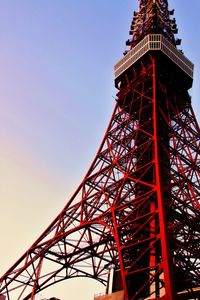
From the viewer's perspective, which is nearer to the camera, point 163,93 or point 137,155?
point 137,155

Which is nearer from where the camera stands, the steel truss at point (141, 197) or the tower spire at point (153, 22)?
the steel truss at point (141, 197)

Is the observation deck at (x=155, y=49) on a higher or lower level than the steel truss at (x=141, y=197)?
higher

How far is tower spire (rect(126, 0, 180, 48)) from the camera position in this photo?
1531 inches

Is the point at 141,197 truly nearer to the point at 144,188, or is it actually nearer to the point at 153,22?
the point at 144,188

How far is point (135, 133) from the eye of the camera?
104 feet

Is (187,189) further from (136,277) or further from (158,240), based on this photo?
(158,240)

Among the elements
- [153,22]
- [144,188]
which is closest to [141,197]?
[144,188]

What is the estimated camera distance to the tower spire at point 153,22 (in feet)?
128

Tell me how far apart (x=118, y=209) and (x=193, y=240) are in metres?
5.32

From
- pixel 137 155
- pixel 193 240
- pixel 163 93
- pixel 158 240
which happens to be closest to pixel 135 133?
pixel 137 155

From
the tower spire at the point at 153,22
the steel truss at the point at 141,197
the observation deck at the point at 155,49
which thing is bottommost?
the steel truss at the point at 141,197

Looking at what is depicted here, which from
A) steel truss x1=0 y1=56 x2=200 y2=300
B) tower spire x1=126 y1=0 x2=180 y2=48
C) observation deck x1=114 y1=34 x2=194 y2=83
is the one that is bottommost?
steel truss x1=0 y1=56 x2=200 y2=300

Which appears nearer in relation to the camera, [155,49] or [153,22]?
[155,49]

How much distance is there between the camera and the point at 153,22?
3894cm
